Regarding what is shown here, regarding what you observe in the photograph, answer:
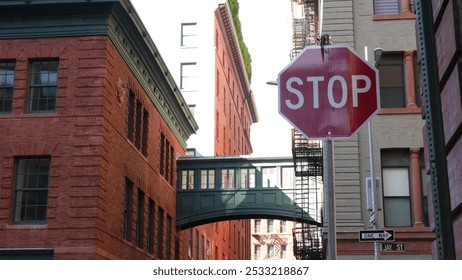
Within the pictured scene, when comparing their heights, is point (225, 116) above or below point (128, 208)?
above

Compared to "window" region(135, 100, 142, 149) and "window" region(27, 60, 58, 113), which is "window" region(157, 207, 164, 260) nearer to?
"window" region(135, 100, 142, 149)

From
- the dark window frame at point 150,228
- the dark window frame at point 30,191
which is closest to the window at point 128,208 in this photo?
the dark window frame at point 150,228

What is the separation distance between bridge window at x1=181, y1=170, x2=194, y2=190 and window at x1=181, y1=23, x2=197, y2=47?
60.0ft

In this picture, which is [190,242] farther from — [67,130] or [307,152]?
[67,130]

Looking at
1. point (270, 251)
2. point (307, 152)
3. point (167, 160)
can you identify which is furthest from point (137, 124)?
point (270, 251)

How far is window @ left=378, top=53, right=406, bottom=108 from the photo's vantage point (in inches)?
1086

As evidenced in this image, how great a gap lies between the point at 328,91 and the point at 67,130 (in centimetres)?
2110

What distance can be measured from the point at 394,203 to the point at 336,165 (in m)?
2.55

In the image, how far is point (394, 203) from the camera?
1057 inches

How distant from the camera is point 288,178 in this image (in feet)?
135

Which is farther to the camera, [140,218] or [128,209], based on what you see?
[140,218]

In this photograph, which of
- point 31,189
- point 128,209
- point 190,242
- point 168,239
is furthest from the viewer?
point 190,242

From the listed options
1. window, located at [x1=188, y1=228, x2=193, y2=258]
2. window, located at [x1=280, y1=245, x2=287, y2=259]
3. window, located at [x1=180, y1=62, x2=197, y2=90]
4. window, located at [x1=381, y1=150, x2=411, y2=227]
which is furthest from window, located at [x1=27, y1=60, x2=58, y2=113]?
window, located at [x1=280, y1=245, x2=287, y2=259]

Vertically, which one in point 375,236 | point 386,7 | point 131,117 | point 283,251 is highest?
point 283,251
